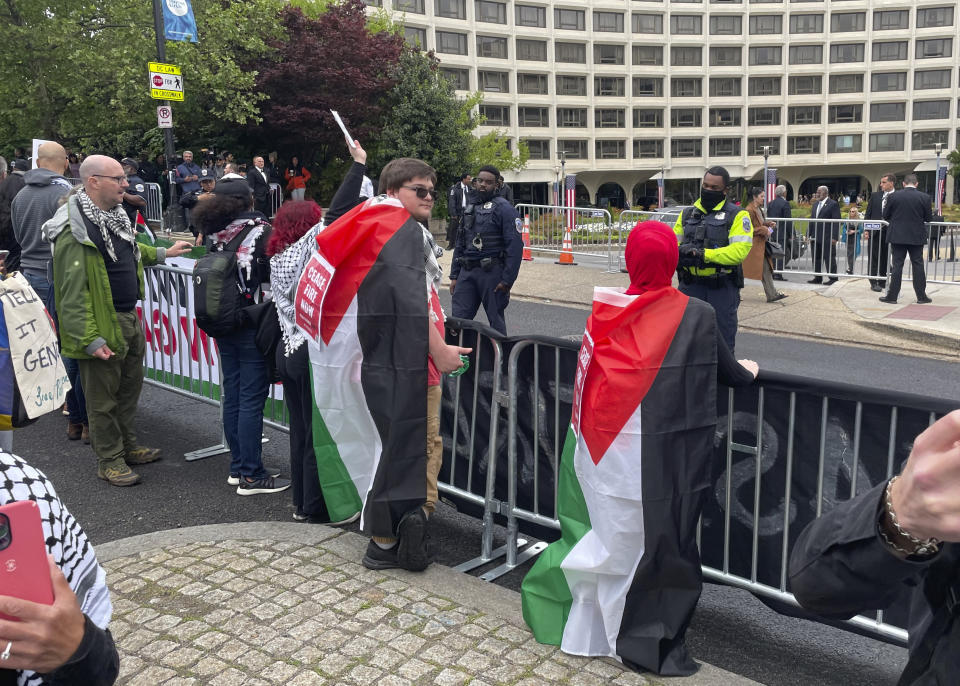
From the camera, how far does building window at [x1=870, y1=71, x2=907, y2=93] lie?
235ft

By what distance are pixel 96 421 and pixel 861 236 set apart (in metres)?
12.5

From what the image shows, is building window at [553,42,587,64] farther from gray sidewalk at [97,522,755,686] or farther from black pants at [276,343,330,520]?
gray sidewalk at [97,522,755,686]

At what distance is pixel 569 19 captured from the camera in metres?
68.2

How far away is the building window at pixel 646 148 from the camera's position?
2803 inches

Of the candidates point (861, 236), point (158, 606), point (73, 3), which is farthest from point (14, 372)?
point (73, 3)

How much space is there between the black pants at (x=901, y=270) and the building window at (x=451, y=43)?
5333 centimetres

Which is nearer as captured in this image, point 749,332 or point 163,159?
point 749,332

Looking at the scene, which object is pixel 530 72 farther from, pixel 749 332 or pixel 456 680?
pixel 456 680

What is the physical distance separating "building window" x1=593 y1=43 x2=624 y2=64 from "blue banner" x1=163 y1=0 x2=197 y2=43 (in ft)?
184

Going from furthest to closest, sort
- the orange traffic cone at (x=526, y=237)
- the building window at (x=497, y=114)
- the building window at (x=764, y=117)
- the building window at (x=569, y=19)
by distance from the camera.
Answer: the building window at (x=764, y=117) < the building window at (x=569, y=19) < the building window at (x=497, y=114) < the orange traffic cone at (x=526, y=237)

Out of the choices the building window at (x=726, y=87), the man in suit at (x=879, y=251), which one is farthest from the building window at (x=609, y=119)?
the man in suit at (x=879, y=251)

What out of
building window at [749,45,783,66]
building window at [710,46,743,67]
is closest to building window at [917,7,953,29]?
building window at [749,45,783,66]

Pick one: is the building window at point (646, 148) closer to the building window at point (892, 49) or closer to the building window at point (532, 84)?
the building window at point (532, 84)

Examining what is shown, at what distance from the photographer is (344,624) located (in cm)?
377
